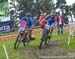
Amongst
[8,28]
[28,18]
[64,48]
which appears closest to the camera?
[64,48]

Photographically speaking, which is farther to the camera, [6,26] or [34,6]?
[34,6]

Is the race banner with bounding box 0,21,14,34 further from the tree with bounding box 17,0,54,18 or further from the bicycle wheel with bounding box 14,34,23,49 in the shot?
the bicycle wheel with bounding box 14,34,23,49

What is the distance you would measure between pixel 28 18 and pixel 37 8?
124ft

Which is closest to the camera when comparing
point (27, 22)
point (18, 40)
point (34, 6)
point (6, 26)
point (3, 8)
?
point (18, 40)

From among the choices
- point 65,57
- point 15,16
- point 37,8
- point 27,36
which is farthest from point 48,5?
point 65,57

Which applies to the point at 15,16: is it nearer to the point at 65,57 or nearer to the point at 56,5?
the point at 56,5

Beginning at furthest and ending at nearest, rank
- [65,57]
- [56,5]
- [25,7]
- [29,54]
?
[56,5], [25,7], [29,54], [65,57]

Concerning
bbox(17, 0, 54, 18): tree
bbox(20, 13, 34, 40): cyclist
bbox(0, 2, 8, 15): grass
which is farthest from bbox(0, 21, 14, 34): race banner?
bbox(20, 13, 34, 40): cyclist

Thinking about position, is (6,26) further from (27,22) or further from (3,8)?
(27,22)

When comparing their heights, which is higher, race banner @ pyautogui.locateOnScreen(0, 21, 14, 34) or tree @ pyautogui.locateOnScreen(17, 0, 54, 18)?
tree @ pyautogui.locateOnScreen(17, 0, 54, 18)

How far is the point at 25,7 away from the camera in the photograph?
53.9 metres

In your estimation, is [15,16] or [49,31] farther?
[15,16]

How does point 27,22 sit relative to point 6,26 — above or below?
above

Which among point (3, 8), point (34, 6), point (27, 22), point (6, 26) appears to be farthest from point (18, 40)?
point (34, 6)
